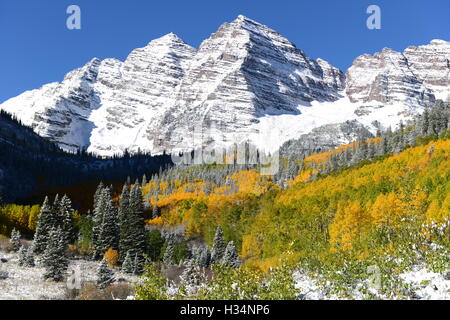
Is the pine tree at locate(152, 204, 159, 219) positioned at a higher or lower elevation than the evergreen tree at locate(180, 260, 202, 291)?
higher

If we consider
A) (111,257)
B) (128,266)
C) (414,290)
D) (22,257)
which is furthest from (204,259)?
(414,290)

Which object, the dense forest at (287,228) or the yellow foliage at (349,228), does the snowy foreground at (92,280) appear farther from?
the yellow foliage at (349,228)

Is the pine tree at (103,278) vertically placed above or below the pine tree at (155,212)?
below

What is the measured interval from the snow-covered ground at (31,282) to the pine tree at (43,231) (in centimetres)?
440

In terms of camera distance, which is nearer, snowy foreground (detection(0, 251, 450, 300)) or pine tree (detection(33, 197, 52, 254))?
snowy foreground (detection(0, 251, 450, 300))

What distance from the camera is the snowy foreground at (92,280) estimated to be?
2713cm

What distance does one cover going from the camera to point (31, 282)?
224 ft

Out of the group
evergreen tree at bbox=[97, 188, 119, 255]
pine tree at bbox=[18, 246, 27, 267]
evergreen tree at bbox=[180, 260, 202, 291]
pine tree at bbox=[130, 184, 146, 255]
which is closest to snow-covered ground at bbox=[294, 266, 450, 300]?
evergreen tree at bbox=[180, 260, 202, 291]

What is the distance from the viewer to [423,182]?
89312mm

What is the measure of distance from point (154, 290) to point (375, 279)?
14.1m

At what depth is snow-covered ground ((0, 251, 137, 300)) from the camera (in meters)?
60.2

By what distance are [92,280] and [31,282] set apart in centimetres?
964

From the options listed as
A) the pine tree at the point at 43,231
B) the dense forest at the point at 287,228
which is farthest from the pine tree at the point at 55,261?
the pine tree at the point at 43,231

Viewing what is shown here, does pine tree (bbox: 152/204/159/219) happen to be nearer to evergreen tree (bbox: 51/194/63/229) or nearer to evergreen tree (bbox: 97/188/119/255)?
evergreen tree (bbox: 97/188/119/255)
